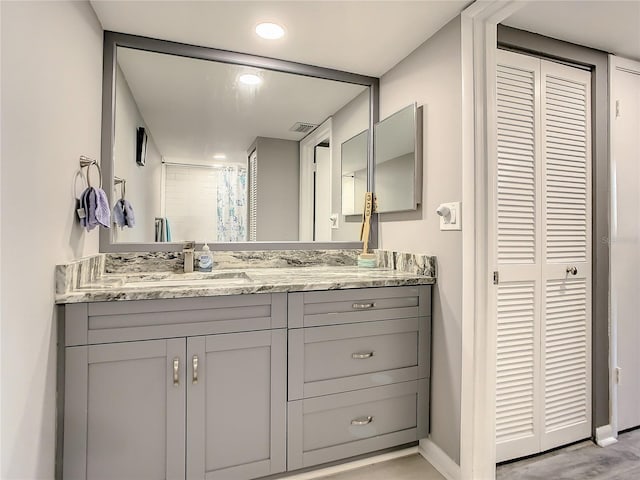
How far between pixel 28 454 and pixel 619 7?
9.40ft

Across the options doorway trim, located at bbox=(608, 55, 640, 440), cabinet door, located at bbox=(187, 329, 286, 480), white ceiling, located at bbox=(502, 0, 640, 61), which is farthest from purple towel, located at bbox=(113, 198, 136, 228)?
doorway trim, located at bbox=(608, 55, 640, 440)

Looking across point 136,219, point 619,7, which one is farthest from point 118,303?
point 619,7

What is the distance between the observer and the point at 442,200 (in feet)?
5.54

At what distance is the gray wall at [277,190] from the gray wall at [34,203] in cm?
96

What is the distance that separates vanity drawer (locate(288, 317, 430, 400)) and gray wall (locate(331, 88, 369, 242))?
0.77 metres

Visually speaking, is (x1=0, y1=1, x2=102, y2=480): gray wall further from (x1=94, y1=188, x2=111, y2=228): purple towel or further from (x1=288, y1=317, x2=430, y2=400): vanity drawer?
(x1=288, y1=317, x2=430, y2=400): vanity drawer

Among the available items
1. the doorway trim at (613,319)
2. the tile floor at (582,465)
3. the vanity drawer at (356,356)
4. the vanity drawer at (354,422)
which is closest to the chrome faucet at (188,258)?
the vanity drawer at (356,356)

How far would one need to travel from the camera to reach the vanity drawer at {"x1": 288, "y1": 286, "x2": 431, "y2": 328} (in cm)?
155

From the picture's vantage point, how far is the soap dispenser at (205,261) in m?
1.93

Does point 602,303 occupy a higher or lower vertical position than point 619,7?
lower

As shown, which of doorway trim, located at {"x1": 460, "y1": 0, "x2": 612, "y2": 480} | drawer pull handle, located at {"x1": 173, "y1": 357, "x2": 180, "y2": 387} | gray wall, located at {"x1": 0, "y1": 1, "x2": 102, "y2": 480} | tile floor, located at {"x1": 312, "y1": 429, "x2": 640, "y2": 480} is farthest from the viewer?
tile floor, located at {"x1": 312, "y1": 429, "x2": 640, "y2": 480}

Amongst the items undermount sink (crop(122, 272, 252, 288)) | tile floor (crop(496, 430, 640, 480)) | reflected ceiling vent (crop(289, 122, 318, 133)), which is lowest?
tile floor (crop(496, 430, 640, 480))

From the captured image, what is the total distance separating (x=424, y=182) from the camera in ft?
6.02

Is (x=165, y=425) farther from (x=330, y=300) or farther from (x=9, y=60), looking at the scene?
(x=9, y=60)
